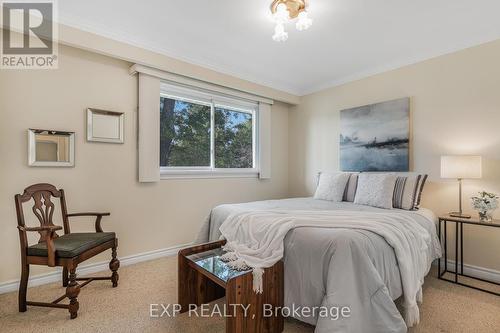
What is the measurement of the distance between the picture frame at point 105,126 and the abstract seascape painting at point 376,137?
294 centimetres

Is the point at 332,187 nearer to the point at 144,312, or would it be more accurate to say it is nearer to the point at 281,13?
the point at 281,13

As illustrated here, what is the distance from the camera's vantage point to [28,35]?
2.31 m

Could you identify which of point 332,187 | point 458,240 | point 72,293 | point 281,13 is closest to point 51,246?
point 72,293

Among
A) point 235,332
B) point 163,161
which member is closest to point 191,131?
point 163,161

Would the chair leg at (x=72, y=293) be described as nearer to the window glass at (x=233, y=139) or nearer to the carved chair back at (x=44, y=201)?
the carved chair back at (x=44, y=201)

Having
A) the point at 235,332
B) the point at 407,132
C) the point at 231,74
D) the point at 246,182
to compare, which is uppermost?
the point at 231,74

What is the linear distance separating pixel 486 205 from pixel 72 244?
11.5ft

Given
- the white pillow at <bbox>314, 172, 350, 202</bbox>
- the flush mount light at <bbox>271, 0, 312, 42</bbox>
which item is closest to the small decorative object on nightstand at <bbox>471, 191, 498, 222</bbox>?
the white pillow at <bbox>314, 172, 350, 202</bbox>

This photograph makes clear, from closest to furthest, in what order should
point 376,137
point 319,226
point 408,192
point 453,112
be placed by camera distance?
point 319,226, point 408,192, point 453,112, point 376,137

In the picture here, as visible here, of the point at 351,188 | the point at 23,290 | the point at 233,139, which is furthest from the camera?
the point at 233,139

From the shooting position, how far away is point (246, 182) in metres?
3.92

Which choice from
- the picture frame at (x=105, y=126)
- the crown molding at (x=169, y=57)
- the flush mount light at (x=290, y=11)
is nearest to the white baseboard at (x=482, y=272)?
the flush mount light at (x=290, y=11)

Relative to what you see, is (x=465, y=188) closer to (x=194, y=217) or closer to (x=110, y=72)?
(x=194, y=217)

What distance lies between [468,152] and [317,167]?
1893 millimetres
